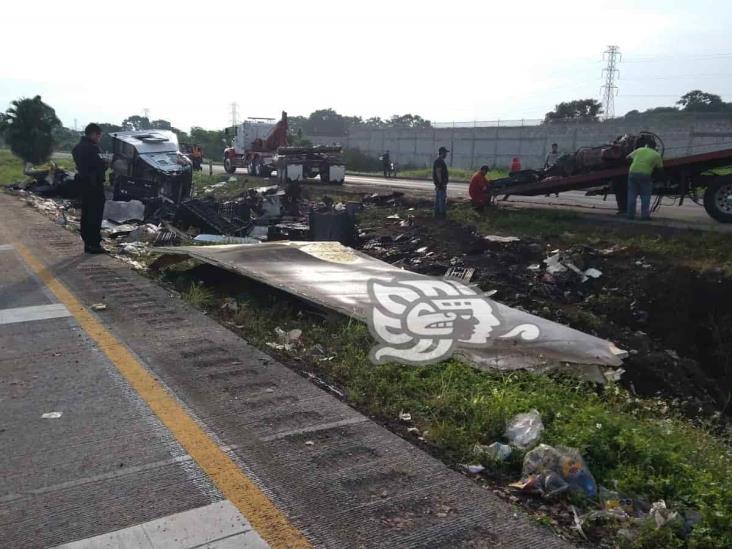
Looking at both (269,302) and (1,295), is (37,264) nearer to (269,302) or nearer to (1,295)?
(1,295)

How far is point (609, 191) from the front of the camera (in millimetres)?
12633

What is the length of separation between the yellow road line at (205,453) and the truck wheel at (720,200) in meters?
10.1

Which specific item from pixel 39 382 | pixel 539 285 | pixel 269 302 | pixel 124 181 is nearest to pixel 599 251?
pixel 539 285

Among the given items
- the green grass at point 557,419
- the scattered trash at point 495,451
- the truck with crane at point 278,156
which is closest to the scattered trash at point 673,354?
the green grass at point 557,419

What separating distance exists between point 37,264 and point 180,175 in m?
8.81

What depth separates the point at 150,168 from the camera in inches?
675

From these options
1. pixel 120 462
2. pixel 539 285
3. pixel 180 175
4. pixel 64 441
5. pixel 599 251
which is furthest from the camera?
pixel 180 175

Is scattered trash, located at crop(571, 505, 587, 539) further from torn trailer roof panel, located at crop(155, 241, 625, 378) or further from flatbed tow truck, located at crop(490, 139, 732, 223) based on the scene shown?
flatbed tow truck, located at crop(490, 139, 732, 223)

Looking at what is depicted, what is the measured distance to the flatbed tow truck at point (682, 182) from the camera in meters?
10.8

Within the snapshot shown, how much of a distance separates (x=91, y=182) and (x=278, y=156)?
16.4 metres

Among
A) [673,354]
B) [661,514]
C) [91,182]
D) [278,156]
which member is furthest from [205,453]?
[278,156]

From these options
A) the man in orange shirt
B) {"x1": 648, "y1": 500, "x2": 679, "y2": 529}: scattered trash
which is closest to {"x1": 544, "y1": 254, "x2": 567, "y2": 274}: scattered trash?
the man in orange shirt

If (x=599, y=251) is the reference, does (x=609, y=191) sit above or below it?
above

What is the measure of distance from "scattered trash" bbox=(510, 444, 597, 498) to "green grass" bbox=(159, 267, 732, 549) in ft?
0.37
